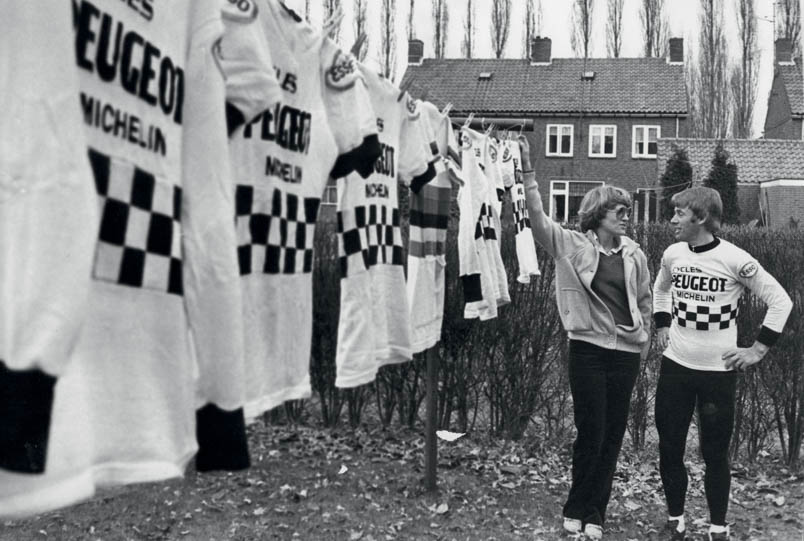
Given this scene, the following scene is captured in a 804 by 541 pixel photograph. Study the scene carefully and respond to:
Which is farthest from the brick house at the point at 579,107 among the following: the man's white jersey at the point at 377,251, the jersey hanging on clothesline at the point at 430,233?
the man's white jersey at the point at 377,251

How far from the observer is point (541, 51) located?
39906 millimetres

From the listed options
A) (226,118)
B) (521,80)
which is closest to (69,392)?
(226,118)

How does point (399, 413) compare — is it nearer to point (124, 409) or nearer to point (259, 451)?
point (259, 451)

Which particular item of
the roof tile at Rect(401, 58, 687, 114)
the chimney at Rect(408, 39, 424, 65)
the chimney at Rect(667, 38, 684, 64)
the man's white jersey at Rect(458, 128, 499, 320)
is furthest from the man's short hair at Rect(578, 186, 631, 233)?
the chimney at Rect(667, 38, 684, 64)

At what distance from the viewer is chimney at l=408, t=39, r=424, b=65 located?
4041 cm

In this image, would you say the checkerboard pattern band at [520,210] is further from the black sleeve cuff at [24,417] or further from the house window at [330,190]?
the black sleeve cuff at [24,417]

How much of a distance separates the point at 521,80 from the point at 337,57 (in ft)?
122

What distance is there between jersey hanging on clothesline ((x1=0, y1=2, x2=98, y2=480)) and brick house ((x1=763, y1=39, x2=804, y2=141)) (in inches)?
1563

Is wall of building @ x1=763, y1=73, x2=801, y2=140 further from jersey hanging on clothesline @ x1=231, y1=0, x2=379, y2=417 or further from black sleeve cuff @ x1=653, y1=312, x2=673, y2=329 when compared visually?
jersey hanging on clothesline @ x1=231, y1=0, x2=379, y2=417

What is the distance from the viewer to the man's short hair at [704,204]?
15.8ft

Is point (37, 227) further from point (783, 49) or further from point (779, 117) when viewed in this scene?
point (783, 49)

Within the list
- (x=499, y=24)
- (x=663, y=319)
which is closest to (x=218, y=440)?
(x=663, y=319)

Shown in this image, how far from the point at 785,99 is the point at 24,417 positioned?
4438 centimetres

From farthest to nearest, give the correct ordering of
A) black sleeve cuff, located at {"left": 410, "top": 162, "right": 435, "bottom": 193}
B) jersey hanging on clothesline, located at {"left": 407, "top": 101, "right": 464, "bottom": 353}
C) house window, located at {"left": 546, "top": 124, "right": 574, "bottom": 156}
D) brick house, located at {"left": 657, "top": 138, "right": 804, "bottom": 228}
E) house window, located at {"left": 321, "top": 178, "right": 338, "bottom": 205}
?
house window, located at {"left": 546, "top": 124, "right": 574, "bottom": 156}, brick house, located at {"left": 657, "top": 138, "right": 804, "bottom": 228}, house window, located at {"left": 321, "top": 178, "right": 338, "bottom": 205}, jersey hanging on clothesline, located at {"left": 407, "top": 101, "right": 464, "bottom": 353}, black sleeve cuff, located at {"left": 410, "top": 162, "right": 435, "bottom": 193}
